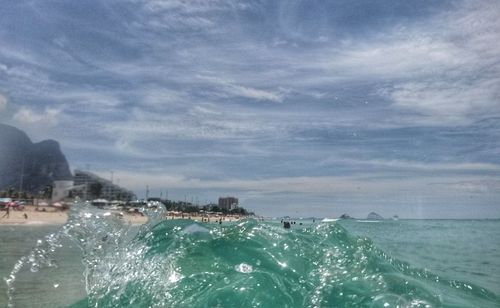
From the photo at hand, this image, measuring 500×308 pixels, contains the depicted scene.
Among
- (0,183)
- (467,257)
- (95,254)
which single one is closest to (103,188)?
(467,257)

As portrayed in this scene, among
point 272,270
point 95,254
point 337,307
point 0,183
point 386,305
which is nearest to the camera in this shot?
point 386,305

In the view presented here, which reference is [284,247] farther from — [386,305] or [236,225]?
[386,305]

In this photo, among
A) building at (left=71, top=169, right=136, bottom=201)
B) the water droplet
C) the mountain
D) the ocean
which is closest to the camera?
the ocean

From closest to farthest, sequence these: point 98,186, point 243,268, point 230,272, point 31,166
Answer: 1. point 230,272
2. point 243,268
3. point 98,186
4. point 31,166

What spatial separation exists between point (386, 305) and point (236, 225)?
417 cm

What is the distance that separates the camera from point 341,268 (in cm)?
649

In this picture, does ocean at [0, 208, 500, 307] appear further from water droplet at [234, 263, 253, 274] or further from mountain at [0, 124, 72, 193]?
mountain at [0, 124, 72, 193]

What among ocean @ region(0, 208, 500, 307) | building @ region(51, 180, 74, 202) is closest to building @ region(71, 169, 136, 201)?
building @ region(51, 180, 74, 202)

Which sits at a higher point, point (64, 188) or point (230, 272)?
point (64, 188)

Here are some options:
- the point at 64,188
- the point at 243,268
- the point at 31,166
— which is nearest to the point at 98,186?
the point at 64,188

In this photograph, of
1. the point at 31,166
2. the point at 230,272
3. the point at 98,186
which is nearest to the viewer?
the point at 230,272

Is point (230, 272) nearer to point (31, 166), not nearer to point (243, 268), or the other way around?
point (243, 268)

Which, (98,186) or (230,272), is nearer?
(230,272)

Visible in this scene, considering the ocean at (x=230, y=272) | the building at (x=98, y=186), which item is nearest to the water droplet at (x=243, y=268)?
the ocean at (x=230, y=272)
